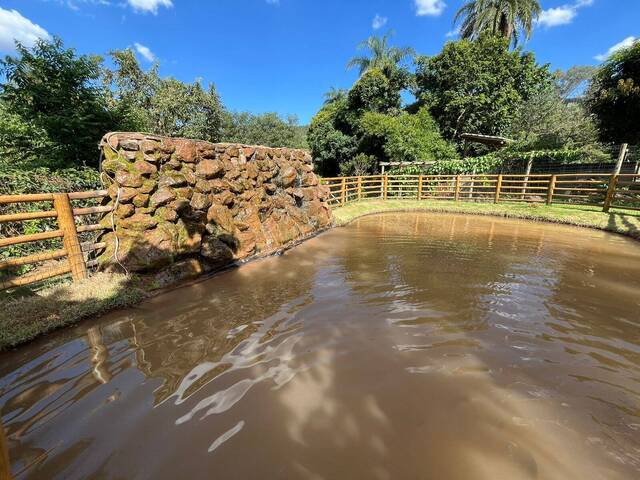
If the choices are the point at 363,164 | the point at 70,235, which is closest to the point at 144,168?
the point at 70,235

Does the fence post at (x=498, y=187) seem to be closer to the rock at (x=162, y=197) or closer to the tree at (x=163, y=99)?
the rock at (x=162, y=197)

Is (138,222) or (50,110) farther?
(50,110)

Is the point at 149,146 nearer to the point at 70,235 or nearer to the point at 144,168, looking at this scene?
the point at 144,168

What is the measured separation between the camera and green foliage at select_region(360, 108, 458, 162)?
16.0 meters

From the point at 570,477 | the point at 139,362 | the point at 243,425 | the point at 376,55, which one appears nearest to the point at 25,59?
the point at 139,362

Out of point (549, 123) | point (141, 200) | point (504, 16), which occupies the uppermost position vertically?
point (504, 16)

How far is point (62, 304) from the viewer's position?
326 cm

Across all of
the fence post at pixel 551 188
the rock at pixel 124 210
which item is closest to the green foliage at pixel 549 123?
the fence post at pixel 551 188

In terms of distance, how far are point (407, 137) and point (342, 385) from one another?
16080 millimetres

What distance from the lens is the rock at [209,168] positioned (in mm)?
5035

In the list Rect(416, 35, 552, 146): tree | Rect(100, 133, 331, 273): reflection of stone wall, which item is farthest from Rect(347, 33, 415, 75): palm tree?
Rect(100, 133, 331, 273): reflection of stone wall

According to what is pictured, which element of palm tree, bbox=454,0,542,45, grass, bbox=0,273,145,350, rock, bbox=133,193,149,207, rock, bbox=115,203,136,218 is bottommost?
grass, bbox=0,273,145,350

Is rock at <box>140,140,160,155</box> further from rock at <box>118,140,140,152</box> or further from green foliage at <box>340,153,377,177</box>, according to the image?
green foliage at <box>340,153,377,177</box>

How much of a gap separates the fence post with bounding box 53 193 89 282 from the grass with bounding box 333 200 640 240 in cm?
611
